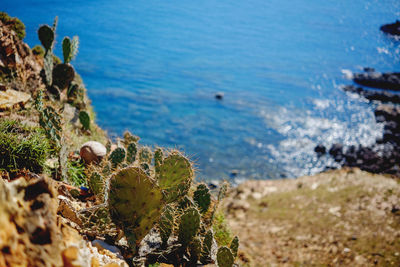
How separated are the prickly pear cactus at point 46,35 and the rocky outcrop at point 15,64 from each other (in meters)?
0.44

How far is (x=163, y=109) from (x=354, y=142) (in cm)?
878

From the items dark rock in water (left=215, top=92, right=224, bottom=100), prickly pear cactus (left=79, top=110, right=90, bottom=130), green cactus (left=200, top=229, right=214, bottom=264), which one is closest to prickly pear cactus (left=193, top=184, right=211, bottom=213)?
green cactus (left=200, top=229, right=214, bottom=264)

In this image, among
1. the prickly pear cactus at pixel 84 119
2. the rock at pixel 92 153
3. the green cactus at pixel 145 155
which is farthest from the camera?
the prickly pear cactus at pixel 84 119

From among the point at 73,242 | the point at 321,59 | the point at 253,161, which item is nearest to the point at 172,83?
the point at 253,161

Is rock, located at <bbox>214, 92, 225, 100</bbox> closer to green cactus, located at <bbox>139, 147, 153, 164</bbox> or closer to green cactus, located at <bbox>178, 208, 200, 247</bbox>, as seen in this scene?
green cactus, located at <bbox>139, 147, 153, 164</bbox>

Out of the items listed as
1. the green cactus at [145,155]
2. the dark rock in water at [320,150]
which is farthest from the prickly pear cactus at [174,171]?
the dark rock in water at [320,150]

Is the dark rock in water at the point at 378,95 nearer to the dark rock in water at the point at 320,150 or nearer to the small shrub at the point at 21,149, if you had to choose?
the dark rock in water at the point at 320,150

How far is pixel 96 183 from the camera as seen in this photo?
354 cm

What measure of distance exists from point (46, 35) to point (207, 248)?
5.30m

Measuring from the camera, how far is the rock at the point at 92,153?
466 centimetres

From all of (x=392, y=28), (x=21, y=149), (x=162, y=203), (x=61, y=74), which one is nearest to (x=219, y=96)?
(x=61, y=74)

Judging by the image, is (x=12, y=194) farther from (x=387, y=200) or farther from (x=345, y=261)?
(x=387, y=200)

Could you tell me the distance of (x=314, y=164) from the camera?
1302cm

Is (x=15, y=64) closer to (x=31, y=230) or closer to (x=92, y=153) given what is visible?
(x=92, y=153)
